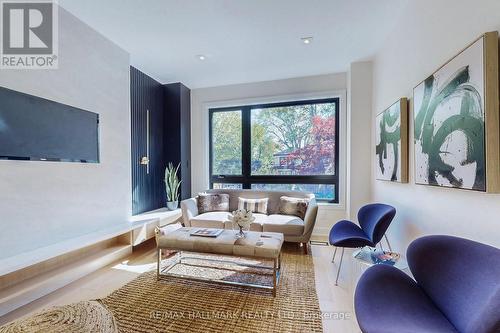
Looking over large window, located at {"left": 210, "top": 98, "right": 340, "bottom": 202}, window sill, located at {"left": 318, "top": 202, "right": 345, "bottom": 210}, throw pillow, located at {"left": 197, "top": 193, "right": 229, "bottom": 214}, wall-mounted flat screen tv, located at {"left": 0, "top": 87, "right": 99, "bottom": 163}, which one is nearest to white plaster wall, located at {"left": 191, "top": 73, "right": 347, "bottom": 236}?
window sill, located at {"left": 318, "top": 202, "right": 345, "bottom": 210}

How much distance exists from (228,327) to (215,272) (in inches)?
34.3

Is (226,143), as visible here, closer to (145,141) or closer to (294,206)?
(145,141)

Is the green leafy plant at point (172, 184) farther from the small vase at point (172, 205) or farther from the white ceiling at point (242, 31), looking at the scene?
the white ceiling at point (242, 31)

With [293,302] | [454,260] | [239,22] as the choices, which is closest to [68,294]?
[293,302]

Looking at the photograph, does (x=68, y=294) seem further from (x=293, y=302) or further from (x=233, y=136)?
(x=233, y=136)

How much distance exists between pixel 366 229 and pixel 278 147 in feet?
6.98

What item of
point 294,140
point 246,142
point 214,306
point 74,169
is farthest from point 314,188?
point 74,169

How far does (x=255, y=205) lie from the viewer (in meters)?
3.68

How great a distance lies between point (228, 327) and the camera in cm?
169

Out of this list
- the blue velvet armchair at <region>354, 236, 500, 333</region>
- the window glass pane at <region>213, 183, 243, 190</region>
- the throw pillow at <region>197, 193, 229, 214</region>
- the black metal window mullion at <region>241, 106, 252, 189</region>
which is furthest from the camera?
the window glass pane at <region>213, 183, 243, 190</region>

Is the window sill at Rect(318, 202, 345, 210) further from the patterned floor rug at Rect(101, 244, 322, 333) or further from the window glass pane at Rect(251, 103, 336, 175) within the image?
the patterned floor rug at Rect(101, 244, 322, 333)

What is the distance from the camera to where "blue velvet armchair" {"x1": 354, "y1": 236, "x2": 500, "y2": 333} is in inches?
38.0

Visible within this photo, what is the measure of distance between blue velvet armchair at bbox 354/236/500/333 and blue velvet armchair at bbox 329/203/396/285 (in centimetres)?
78

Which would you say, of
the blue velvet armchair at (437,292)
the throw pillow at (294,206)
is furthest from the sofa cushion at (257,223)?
the blue velvet armchair at (437,292)
